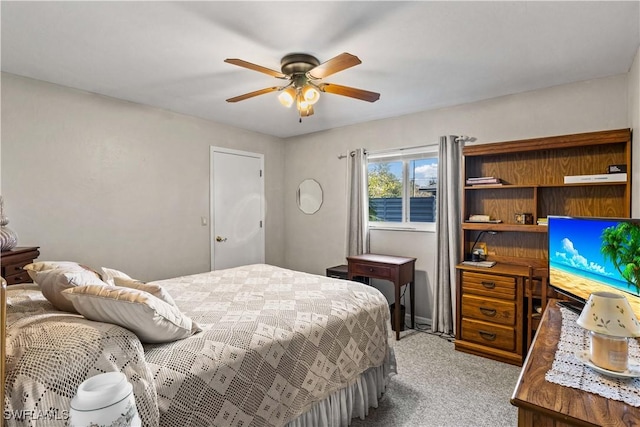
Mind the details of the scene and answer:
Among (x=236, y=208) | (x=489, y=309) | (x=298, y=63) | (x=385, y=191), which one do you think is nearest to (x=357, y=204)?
(x=385, y=191)

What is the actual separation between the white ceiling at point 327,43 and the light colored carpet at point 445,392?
246cm

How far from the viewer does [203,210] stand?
407cm

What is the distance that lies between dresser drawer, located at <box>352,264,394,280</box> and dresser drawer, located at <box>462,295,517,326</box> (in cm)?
76

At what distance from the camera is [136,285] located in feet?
5.56

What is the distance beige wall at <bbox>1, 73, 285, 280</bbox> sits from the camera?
2.73 m

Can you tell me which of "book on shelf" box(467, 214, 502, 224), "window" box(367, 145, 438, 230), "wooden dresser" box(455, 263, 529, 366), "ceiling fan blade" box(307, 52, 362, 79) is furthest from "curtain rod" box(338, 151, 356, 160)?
"ceiling fan blade" box(307, 52, 362, 79)

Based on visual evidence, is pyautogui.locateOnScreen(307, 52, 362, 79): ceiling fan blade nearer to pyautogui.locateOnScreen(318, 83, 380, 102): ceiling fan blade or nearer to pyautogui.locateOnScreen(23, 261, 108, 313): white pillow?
pyautogui.locateOnScreen(318, 83, 380, 102): ceiling fan blade

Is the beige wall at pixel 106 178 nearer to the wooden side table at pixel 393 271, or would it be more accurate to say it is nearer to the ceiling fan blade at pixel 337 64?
the wooden side table at pixel 393 271

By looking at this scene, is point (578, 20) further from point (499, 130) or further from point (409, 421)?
point (409, 421)

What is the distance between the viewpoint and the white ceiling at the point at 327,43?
72.1 inches

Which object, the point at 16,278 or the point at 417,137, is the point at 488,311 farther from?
the point at 16,278

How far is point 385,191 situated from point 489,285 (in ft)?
5.59

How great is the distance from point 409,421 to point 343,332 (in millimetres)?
735

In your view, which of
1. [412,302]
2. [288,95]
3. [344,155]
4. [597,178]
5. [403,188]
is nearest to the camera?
[288,95]
